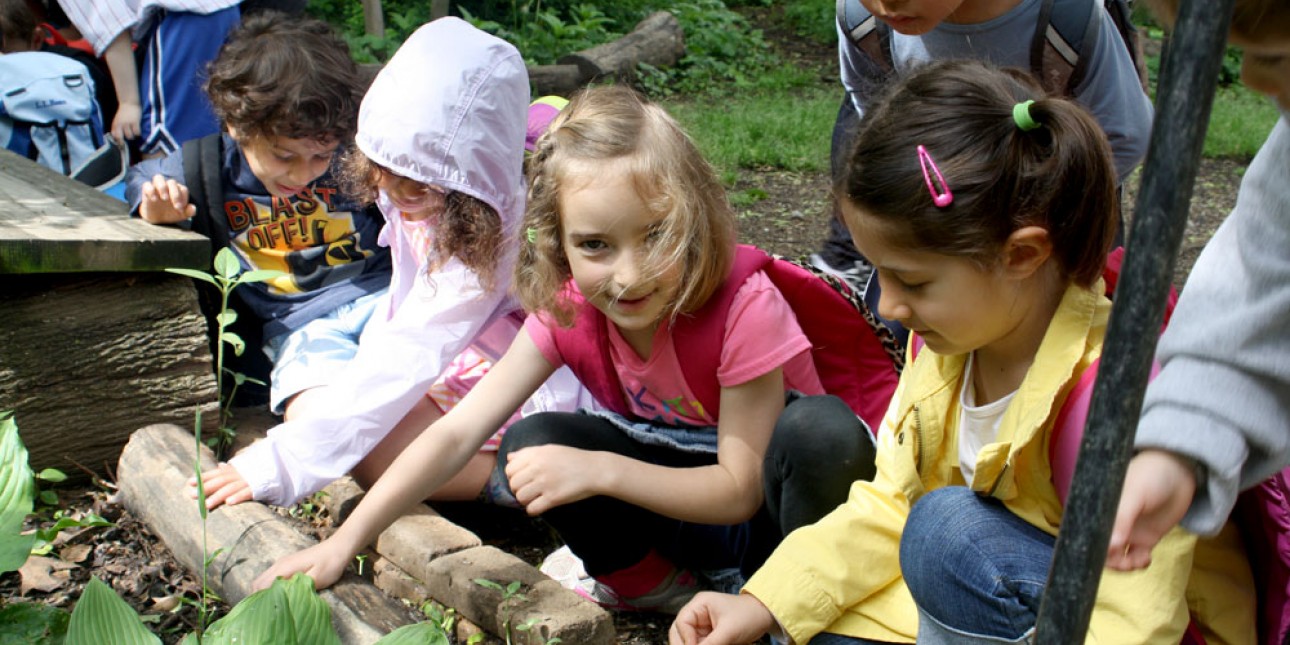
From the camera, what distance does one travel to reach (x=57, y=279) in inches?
102

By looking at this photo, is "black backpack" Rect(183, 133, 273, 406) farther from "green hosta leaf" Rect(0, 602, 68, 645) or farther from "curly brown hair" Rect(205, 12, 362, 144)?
"green hosta leaf" Rect(0, 602, 68, 645)

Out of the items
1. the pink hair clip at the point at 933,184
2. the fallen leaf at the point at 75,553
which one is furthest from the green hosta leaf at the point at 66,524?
the pink hair clip at the point at 933,184

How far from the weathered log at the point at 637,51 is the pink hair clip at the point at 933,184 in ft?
19.0

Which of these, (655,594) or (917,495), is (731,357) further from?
(655,594)

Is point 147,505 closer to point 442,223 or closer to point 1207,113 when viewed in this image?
point 442,223

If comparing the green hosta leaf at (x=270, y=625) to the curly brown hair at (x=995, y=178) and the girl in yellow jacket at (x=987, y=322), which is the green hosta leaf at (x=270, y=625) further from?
the curly brown hair at (x=995, y=178)

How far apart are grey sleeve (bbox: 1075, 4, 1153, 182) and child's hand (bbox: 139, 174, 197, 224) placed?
200 centimetres

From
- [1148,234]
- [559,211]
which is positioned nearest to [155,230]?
[559,211]

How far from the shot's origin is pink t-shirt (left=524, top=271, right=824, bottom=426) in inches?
80.0

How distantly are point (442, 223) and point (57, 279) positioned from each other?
2.77ft

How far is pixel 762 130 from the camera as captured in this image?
615 centimetres

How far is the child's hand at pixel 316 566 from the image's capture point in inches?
79.6

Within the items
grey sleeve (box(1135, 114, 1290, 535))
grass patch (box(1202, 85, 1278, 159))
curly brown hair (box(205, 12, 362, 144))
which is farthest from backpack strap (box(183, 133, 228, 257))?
grass patch (box(1202, 85, 1278, 159))

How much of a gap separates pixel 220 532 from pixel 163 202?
36.9 inches
